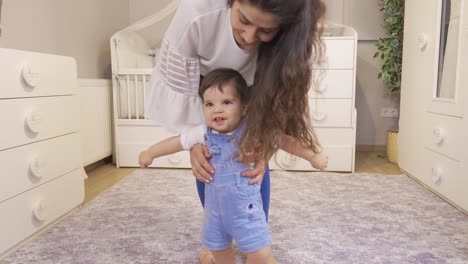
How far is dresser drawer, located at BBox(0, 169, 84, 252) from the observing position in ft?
3.76

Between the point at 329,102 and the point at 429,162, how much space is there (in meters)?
0.62

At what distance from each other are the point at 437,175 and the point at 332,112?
0.68m

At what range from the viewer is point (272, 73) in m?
0.84

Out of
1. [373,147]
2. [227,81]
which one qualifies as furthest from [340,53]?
[227,81]

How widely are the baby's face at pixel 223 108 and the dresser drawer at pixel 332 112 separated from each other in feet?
4.55

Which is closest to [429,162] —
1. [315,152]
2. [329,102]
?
[329,102]

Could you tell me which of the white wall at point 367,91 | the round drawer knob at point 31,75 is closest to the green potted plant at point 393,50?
the white wall at point 367,91

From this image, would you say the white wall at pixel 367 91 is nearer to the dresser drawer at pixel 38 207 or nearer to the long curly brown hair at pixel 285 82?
the dresser drawer at pixel 38 207

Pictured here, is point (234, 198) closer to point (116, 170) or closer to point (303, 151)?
point (303, 151)

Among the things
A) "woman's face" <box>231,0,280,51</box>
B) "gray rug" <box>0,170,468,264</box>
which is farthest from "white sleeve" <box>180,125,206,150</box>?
"gray rug" <box>0,170,468,264</box>

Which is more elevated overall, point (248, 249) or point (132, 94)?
point (132, 94)

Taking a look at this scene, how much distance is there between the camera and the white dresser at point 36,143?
3.73 feet

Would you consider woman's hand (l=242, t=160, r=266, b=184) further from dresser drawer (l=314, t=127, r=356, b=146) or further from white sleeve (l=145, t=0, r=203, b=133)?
dresser drawer (l=314, t=127, r=356, b=146)

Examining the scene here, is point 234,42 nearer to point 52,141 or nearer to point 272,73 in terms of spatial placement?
point 272,73
